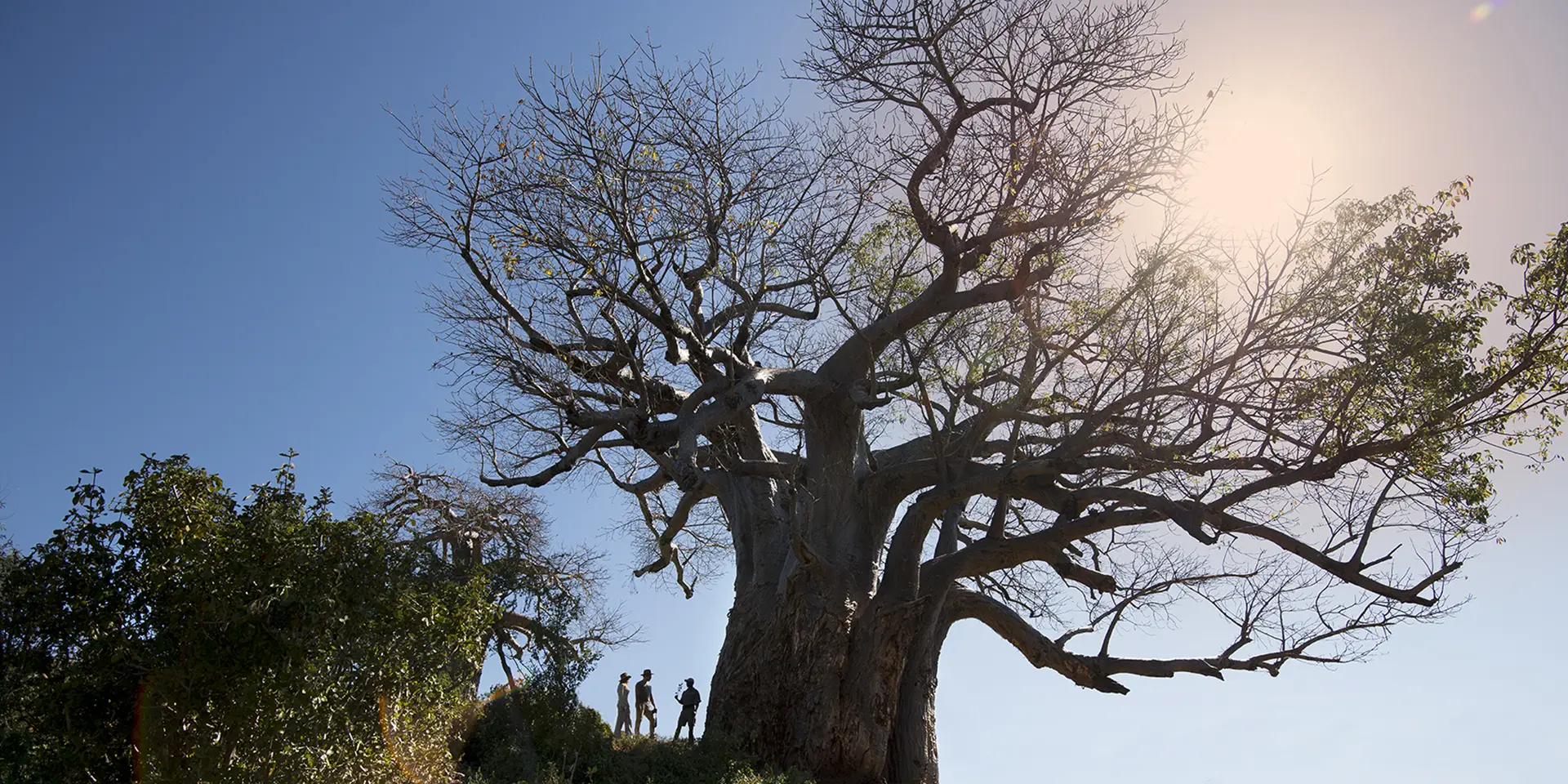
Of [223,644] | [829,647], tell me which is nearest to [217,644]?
[223,644]

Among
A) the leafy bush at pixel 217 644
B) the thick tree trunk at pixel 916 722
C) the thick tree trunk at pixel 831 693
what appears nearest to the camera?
the leafy bush at pixel 217 644

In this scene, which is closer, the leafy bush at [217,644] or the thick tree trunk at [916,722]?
the leafy bush at [217,644]

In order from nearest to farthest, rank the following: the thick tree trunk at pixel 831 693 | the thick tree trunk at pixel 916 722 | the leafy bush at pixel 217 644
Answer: the leafy bush at pixel 217 644, the thick tree trunk at pixel 831 693, the thick tree trunk at pixel 916 722

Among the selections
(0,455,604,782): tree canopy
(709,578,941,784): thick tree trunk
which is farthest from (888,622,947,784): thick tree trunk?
(0,455,604,782): tree canopy

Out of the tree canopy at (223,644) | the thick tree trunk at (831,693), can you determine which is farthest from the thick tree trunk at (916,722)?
the tree canopy at (223,644)

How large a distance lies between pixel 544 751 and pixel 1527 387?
1029 centimetres

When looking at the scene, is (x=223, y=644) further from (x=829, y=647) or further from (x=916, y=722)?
(x=916, y=722)

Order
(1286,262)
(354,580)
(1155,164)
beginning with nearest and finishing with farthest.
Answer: (354,580) → (1286,262) → (1155,164)

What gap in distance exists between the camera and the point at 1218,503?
955cm

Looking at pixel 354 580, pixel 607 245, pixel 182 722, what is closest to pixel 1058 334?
pixel 607 245

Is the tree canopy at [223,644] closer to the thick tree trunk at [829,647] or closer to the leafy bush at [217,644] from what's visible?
the leafy bush at [217,644]

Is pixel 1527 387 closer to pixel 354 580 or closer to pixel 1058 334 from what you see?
pixel 1058 334

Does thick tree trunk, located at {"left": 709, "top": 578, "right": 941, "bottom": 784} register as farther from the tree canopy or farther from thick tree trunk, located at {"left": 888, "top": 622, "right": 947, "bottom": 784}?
the tree canopy

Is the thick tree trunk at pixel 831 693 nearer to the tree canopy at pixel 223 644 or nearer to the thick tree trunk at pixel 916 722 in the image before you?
the thick tree trunk at pixel 916 722
